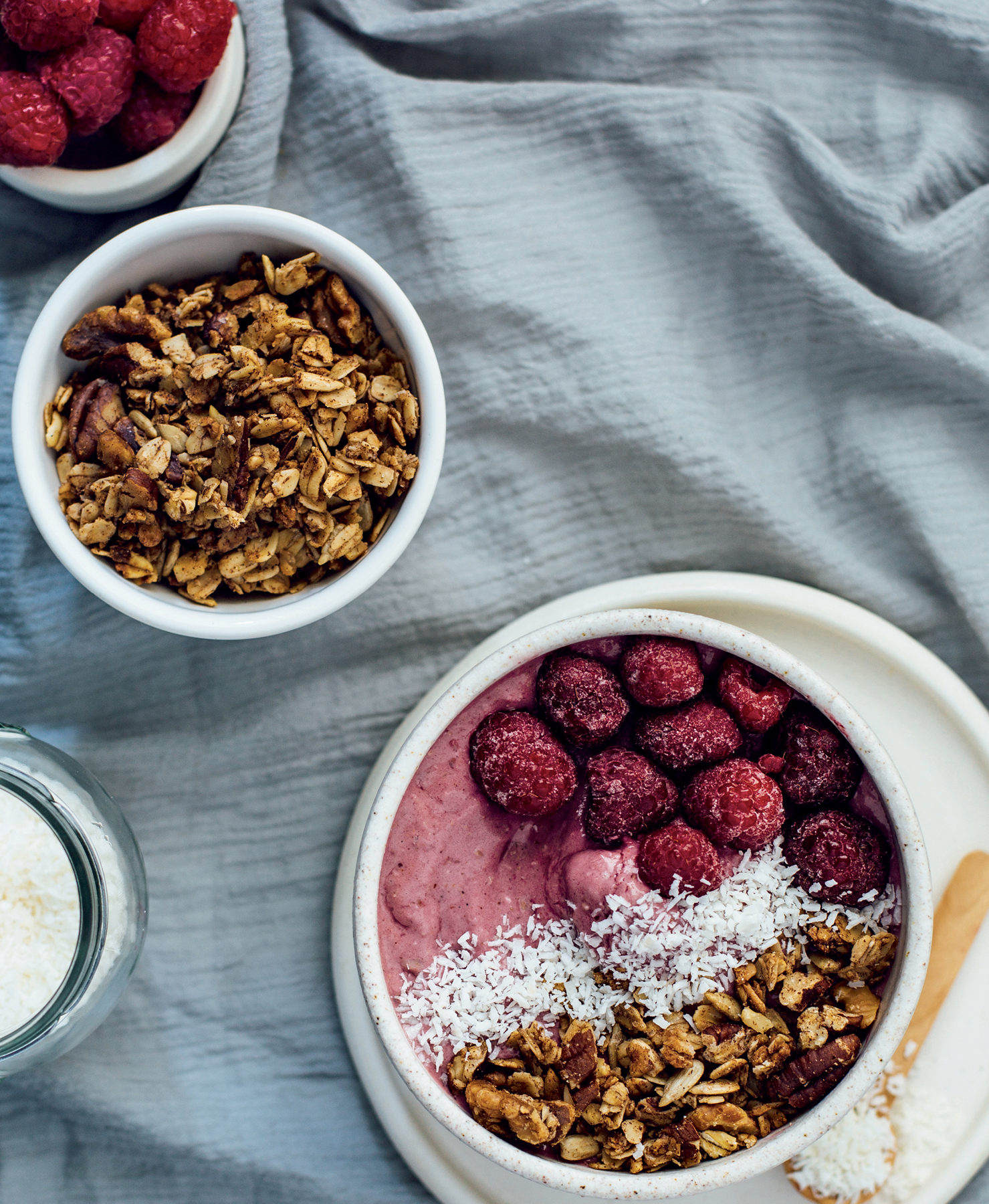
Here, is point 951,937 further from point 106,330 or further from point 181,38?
point 181,38

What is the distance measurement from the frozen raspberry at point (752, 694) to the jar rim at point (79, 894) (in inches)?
24.5

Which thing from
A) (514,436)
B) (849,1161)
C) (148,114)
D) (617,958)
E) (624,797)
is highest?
(148,114)

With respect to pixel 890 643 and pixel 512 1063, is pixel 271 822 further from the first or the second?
pixel 890 643

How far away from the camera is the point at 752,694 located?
100 centimetres

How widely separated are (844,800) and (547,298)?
62 cm

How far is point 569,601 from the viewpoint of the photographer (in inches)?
44.3

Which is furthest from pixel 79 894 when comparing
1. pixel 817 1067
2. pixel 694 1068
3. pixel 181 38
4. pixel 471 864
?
pixel 181 38

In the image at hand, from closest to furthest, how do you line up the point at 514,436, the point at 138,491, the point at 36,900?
the point at 138,491
the point at 36,900
the point at 514,436

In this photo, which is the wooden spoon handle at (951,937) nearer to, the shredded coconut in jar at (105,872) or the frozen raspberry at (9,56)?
the shredded coconut in jar at (105,872)

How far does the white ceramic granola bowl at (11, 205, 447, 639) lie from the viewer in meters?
0.93

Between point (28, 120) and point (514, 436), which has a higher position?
point (28, 120)

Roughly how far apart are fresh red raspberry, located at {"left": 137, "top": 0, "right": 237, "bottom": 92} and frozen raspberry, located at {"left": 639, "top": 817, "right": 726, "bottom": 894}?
84cm

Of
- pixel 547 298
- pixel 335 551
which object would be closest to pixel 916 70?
pixel 547 298

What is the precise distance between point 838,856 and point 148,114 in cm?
96
